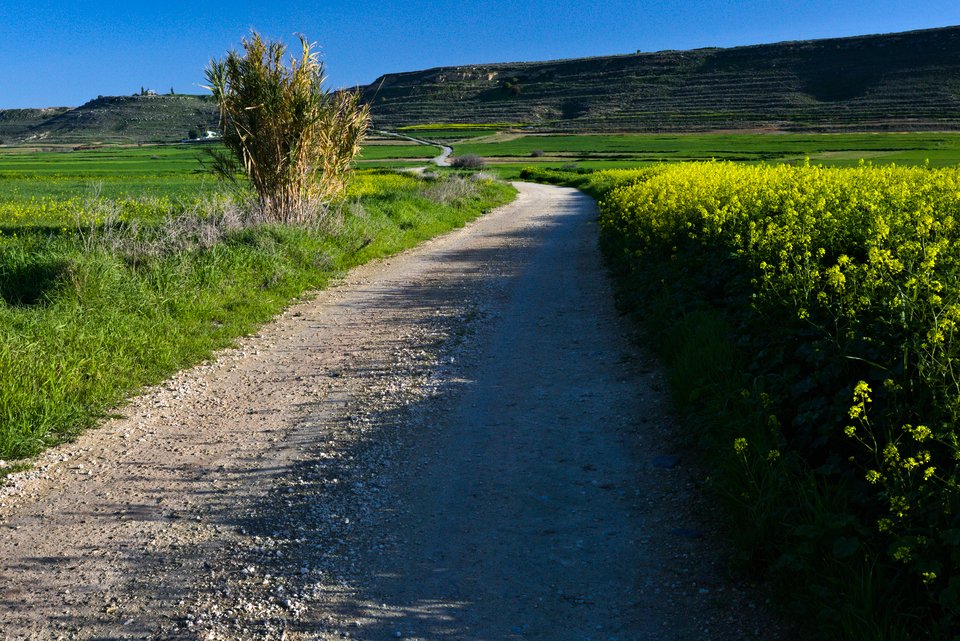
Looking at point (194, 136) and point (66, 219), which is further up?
point (194, 136)

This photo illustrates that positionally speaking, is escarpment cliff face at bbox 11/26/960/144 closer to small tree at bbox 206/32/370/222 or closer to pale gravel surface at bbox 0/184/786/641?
small tree at bbox 206/32/370/222

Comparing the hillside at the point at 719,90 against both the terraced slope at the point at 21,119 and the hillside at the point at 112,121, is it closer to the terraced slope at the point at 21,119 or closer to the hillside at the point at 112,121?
the hillside at the point at 112,121

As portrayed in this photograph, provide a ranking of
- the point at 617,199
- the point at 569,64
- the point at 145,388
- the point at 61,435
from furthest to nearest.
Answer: the point at 569,64 < the point at 617,199 < the point at 145,388 < the point at 61,435

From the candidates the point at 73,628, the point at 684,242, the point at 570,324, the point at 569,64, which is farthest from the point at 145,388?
the point at 569,64

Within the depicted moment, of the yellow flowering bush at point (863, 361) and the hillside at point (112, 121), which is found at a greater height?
the hillside at point (112, 121)

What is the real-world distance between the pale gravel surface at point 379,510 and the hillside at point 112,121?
442 ft

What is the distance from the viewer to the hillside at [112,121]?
436ft

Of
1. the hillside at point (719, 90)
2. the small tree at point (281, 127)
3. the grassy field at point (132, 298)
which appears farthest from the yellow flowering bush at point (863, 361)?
the hillside at point (719, 90)

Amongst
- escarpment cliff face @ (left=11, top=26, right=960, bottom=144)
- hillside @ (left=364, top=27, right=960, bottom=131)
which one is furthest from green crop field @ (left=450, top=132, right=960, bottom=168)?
hillside @ (left=364, top=27, right=960, bottom=131)

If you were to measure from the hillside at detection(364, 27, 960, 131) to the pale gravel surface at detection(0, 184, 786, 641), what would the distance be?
77548 millimetres

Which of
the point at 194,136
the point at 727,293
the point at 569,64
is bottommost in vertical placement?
the point at 727,293

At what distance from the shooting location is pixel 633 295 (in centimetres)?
818

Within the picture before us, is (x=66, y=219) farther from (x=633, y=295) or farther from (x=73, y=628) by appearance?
(x=73, y=628)

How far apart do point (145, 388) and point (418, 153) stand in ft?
230
